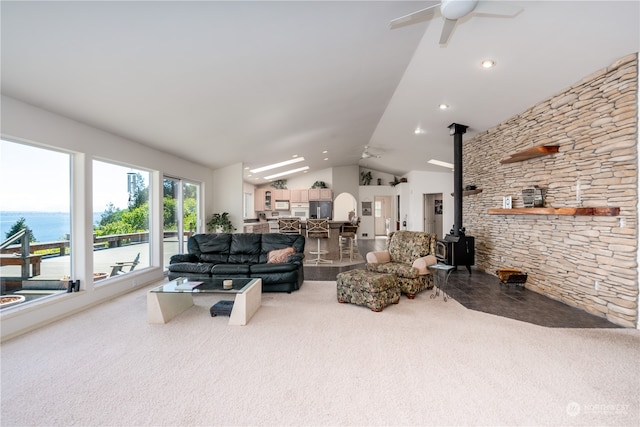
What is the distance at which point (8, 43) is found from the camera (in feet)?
7.09

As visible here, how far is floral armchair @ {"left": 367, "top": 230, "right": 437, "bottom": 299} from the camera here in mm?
4215

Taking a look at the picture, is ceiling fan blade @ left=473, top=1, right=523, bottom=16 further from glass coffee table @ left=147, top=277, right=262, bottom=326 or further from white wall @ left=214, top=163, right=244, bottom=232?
white wall @ left=214, top=163, right=244, bottom=232

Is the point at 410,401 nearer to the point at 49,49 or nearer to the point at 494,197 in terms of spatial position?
the point at 49,49

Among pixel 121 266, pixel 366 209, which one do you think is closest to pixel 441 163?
pixel 366 209

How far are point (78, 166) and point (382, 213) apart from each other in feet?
34.4

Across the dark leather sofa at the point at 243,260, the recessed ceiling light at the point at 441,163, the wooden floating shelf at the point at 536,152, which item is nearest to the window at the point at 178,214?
the dark leather sofa at the point at 243,260

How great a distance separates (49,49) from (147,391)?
2.70 meters

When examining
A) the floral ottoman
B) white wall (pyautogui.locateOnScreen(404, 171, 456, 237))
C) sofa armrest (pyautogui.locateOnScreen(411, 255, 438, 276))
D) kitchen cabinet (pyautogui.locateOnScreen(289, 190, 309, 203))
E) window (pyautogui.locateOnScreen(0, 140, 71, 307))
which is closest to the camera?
window (pyautogui.locateOnScreen(0, 140, 71, 307))

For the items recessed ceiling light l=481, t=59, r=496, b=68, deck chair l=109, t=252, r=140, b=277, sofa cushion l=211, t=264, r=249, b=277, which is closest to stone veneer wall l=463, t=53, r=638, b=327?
recessed ceiling light l=481, t=59, r=496, b=68

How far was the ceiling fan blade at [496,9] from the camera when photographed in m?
2.11

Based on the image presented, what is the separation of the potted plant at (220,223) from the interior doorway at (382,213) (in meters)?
6.78

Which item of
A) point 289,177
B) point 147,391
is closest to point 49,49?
point 147,391

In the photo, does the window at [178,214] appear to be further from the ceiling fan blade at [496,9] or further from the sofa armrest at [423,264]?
the ceiling fan blade at [496,9]

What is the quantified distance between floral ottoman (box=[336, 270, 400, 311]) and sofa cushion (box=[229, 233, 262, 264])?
1855 mm
